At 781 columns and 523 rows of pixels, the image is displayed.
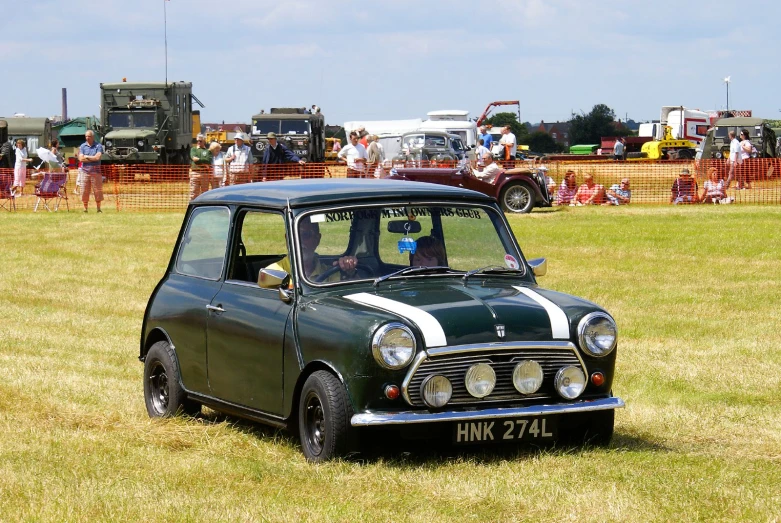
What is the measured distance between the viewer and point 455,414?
643 centimetres

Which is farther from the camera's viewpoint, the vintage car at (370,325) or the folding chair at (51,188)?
the folding chair at (51,188)

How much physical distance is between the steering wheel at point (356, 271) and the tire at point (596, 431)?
145cm

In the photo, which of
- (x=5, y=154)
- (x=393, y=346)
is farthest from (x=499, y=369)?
(x=5, y=154)

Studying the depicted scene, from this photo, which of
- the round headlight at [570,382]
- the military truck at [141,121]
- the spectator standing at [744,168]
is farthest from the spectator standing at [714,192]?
the round headlight at [570,382]

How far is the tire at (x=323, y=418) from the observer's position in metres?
6.46

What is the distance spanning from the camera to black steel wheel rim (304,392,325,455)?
6.73 meters

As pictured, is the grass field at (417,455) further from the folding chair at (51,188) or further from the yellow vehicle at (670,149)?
the yellow vehicle at (670,149)

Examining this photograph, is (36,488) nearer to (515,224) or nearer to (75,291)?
(75,291)

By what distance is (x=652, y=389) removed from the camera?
9578 millimetres

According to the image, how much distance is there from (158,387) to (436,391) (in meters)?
2.84

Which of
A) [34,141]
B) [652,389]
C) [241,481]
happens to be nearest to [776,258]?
[652,389]

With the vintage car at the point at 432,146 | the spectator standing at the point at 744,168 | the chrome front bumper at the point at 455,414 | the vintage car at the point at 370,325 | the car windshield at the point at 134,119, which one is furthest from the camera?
the car windshield at the point at 134,119

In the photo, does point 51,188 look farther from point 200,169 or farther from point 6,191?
point 200,169

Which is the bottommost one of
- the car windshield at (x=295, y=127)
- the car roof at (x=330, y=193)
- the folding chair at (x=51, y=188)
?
the folding chair at (x=51, y=188)
